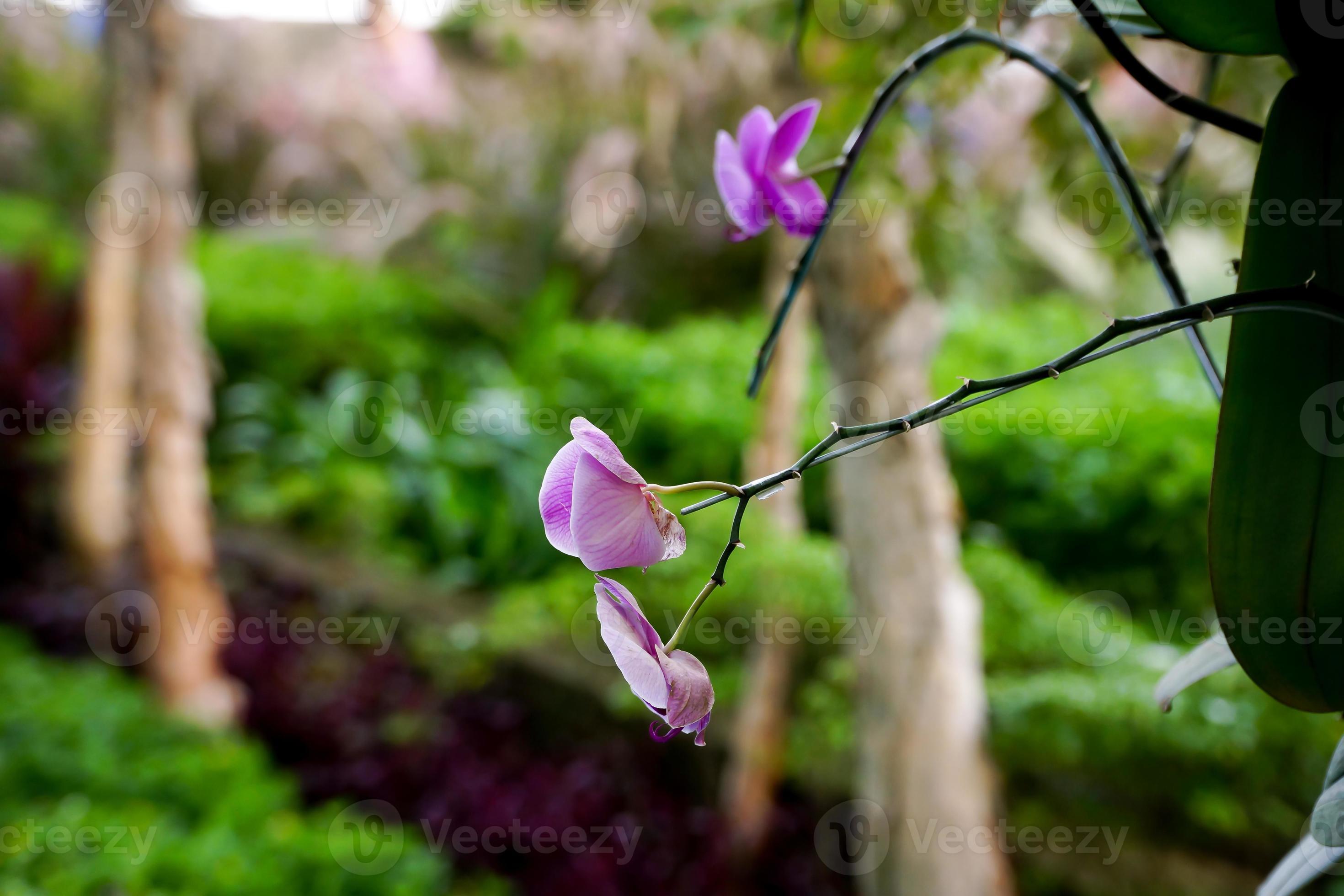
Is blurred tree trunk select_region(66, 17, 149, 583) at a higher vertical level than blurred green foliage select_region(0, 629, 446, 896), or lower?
higher

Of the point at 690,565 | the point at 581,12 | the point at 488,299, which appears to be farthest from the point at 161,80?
the point at 488,299

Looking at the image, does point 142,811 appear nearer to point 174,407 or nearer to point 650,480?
point 174,407

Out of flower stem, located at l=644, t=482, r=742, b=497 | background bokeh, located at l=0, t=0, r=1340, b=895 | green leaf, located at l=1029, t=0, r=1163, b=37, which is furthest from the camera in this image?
background bokeh, located at l=0, t=0, r=1340, b=895

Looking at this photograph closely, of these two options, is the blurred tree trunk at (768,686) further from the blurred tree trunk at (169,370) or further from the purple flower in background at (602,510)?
the purple flower in background at (602,510)

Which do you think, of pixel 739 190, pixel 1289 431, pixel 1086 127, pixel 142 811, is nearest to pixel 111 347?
pixel 142 811

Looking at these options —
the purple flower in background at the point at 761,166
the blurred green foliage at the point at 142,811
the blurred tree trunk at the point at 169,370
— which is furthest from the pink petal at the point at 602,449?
the blurred tree trunk at the point at 169,370

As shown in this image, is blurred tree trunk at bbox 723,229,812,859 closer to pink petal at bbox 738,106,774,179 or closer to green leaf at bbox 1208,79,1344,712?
pink petal at bbox 738,106,774,179

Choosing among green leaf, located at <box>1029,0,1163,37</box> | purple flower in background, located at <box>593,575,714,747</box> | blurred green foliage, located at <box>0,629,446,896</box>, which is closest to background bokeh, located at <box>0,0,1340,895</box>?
blurred green foliage, located at <box>0,629,446,896</box>
